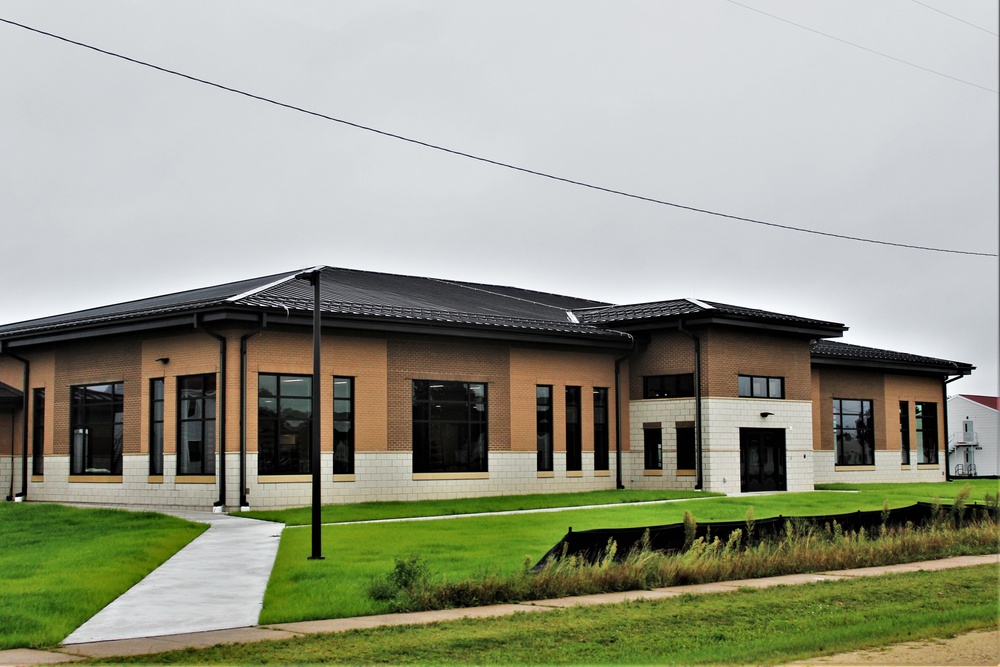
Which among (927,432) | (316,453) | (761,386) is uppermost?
(761,386)

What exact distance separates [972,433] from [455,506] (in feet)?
236

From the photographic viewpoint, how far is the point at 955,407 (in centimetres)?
9244

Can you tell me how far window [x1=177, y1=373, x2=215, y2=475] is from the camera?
30.1 m

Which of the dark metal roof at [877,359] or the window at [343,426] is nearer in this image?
the window at [343,426]

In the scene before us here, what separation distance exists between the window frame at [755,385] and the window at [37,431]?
22.4 metres

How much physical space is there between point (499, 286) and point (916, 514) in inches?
1067

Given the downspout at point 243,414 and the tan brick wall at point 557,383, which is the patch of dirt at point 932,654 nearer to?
the downspout at point 243,414

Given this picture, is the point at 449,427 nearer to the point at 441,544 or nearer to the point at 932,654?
the point at 441,544

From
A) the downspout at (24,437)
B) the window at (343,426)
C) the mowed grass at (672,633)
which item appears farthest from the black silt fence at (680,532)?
the downspout at (24,437)

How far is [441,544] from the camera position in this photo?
20688mm

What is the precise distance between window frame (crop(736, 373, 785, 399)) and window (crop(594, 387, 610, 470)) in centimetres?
448

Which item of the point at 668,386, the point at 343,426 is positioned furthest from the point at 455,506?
the point at 668,386

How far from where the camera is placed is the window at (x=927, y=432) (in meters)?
49.8

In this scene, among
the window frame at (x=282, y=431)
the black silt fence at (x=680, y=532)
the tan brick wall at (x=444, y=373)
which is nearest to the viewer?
the black silt fence at (x=680, y=532)
